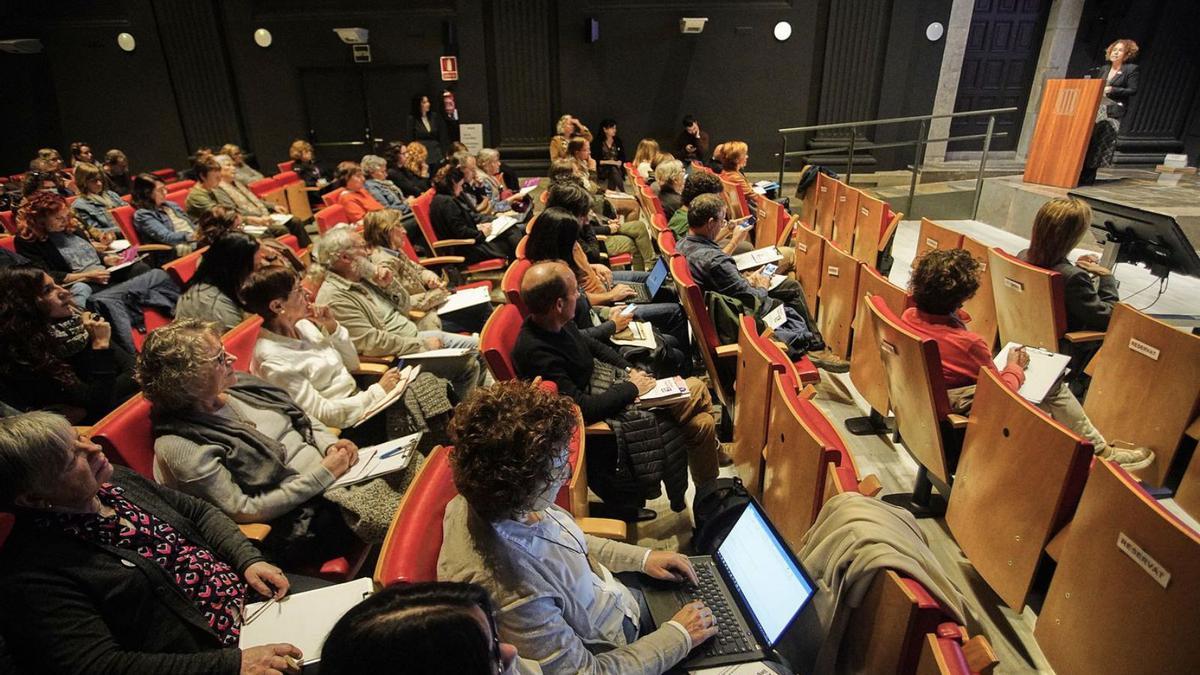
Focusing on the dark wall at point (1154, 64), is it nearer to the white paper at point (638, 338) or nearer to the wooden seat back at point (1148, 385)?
the wooden seat back at point (1148, 385)

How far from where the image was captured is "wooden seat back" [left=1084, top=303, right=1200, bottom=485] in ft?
6.99

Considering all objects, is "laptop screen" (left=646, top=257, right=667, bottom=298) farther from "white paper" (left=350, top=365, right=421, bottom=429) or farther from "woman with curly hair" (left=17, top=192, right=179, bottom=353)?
"woman with curly hair" (left=17, top=192, right=179, bottom=353)

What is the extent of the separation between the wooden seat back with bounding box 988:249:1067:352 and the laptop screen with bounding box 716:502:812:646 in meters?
2.07

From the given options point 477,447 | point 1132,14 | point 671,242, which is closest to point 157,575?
point 477,447

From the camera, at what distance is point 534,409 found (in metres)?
1.25

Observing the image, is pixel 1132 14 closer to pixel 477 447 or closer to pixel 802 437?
pixel 802 437

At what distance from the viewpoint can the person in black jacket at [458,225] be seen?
4668 mm

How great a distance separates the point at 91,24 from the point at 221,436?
10.1 m

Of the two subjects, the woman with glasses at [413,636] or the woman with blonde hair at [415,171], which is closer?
the woman with glasses at [413,636]

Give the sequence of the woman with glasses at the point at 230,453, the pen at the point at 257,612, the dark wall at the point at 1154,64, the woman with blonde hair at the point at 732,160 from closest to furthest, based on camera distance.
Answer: the pen at the point at 257,612 < the woman with glasses at the point at 230,453 < the woman with blonde hair at the point at 732,160 < the dark wall at the point at 1154,64

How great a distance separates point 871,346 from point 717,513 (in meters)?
1.40

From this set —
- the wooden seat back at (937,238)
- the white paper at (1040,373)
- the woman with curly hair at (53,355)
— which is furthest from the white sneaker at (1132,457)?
the woman with curly hair at (53,355)

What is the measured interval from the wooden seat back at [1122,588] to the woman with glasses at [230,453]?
1931 millimetres

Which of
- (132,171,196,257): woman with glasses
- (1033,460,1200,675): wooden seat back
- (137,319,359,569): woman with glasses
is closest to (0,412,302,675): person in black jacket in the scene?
(137,319,359,569): woman with glasses
